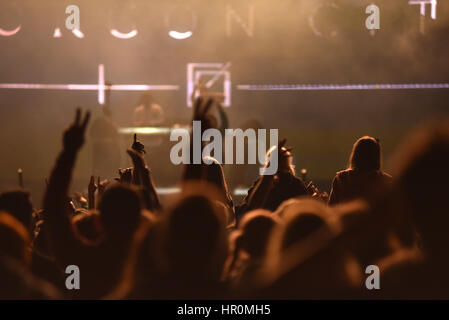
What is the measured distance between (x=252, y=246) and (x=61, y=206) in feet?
1.96

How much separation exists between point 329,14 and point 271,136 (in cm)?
246

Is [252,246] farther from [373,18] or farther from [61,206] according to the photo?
[373,18]

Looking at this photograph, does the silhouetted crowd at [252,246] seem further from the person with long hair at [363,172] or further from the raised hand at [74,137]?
the person with long hair at [363,172]

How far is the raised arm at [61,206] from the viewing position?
66.0 inches

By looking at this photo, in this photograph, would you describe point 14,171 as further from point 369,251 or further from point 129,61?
point 369,251

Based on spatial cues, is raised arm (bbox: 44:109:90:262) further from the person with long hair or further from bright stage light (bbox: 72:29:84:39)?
bright stage light (bbox: 72:29:84:39)

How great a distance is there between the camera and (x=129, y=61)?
10.3m

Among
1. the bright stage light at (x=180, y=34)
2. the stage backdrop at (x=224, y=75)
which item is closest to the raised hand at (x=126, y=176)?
the stage backdrop at (x=224, y=75)

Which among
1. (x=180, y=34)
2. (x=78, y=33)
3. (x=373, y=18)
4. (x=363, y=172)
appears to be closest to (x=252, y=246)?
(x=363, y=172)

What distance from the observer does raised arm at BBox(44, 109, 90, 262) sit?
1.68 meters

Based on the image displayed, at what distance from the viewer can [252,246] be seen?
1.68 meters

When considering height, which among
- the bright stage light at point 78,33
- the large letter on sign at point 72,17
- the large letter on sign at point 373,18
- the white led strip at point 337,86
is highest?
the large letter on sign at point 72,17

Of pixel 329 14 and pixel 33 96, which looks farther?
pixel 33 96
